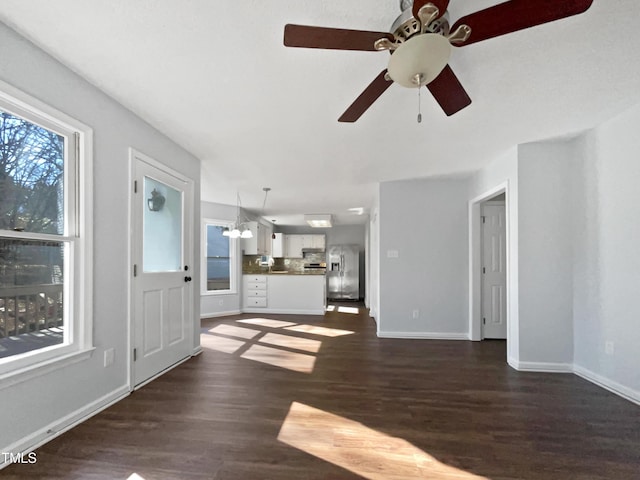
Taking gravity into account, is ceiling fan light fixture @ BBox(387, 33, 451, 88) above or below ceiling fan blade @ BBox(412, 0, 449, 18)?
below

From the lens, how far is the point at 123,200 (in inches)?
94.7

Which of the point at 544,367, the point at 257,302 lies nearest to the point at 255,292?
the point at 257,302

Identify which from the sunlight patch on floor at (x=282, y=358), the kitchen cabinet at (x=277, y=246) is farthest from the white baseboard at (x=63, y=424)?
the kitchen cabinet at (x=277, y=246)

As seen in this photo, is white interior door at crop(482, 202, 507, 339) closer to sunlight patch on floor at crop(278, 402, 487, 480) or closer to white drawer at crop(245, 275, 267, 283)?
sunlight patch on floor at crop(278, 402, 487, 480)

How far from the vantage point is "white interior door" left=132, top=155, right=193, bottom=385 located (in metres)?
2.58

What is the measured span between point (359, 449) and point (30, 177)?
8.40ft

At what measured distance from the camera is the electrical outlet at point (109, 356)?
7.27 ft

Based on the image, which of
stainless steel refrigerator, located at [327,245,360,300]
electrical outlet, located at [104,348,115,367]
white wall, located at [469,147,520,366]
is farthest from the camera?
stainless steel refrigerator, located at [327,245,360,300]

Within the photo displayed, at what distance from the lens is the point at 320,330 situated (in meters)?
4.83

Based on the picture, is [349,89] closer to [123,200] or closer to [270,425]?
[123,200]

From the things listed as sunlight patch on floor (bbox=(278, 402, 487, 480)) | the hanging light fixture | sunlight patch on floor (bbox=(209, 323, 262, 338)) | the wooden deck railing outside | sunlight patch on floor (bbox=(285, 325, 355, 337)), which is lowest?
sunlight patch on floor (bbox=(285, 325, 355, 337))

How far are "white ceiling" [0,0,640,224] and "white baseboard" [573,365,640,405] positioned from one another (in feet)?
7.47

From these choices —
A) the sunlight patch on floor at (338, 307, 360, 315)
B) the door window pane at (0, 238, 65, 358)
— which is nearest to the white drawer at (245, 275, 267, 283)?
the sunlight patch on floor at (338, 307, 360, 315)

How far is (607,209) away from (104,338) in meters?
4.32
